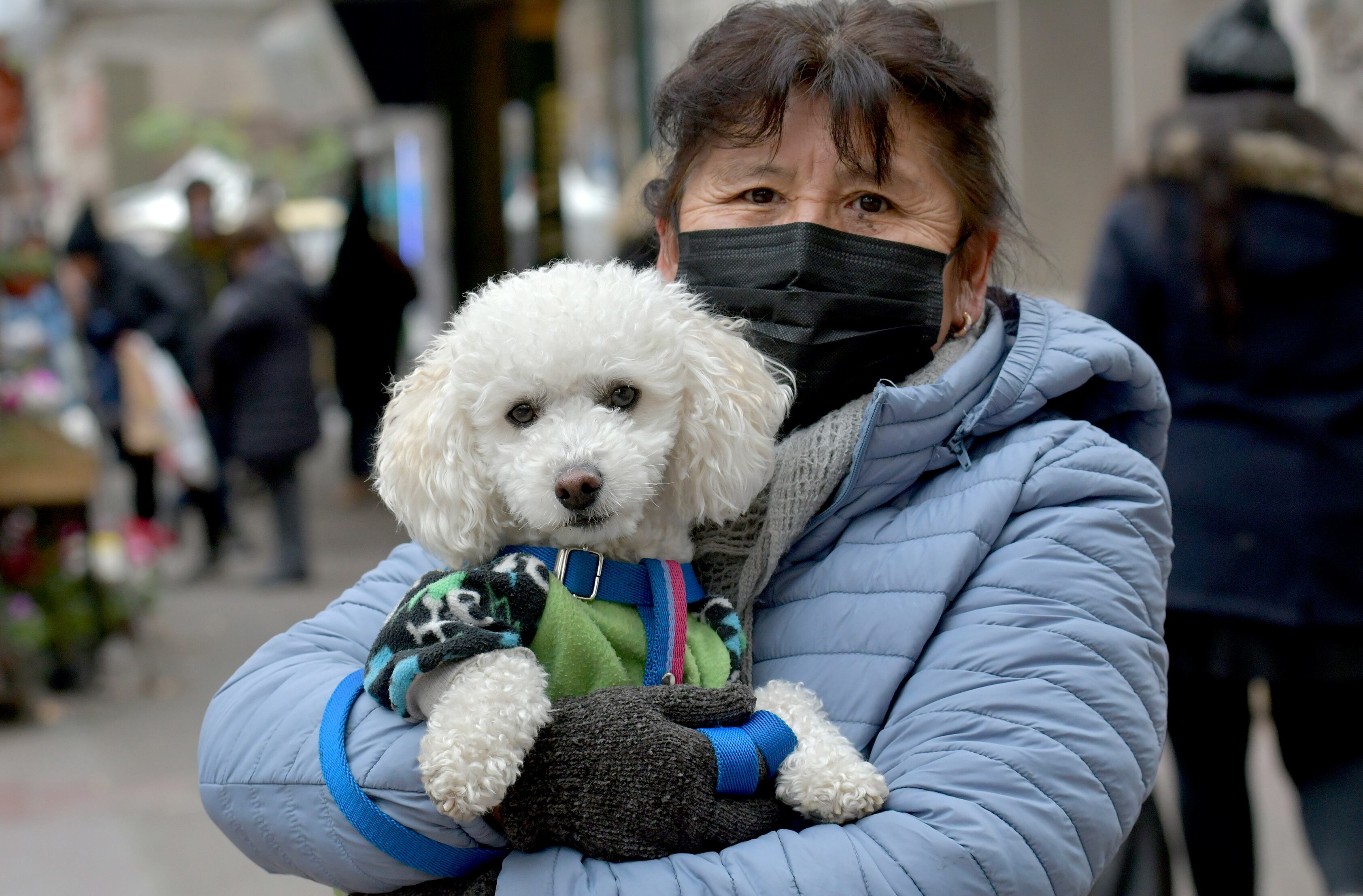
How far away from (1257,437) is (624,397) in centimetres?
211

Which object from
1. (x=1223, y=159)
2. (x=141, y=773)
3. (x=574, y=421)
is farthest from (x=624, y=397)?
(x=141, y=773)

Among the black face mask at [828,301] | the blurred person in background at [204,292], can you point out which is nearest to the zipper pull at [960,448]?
the black face mask at [828,301]

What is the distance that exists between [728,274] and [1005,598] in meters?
0.61

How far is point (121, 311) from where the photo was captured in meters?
9.16

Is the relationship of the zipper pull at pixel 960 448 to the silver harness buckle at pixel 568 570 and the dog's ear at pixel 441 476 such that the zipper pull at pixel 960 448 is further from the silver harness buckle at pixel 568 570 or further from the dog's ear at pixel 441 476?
the dog's ear at pixel 441 476

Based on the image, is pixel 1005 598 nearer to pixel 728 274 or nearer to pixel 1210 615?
pixel 728 274

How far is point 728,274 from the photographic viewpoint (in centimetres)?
187

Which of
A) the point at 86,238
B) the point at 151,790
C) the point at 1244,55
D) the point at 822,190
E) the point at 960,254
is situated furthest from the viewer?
the point at 86,238

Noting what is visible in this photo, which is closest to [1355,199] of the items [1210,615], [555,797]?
[1210,615]

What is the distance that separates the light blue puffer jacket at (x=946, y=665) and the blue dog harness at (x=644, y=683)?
0.07 feet

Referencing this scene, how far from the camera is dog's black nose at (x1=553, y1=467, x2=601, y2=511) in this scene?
1550mm

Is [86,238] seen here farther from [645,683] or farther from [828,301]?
[645,683]

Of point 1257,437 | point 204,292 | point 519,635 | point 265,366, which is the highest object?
point 519,635

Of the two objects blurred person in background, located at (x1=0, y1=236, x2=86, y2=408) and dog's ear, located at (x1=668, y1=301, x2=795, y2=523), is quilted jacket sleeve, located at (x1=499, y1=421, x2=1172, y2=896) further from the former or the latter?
blurred person in background, located at (x1=0, y1=236, x2=86, y2=408)
